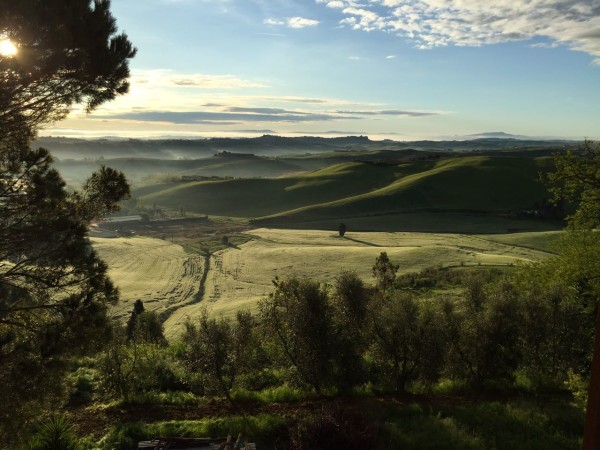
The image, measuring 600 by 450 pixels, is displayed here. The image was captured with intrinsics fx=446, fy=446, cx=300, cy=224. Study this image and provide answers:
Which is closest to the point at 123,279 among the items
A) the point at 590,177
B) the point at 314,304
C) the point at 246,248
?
the point at 246,248

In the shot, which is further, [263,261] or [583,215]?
[263,261]

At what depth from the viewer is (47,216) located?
43.3 feet

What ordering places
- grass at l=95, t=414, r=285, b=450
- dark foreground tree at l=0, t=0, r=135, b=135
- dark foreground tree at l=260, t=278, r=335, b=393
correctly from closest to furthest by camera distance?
dark foreground tree at l=0, t=0, r=135, b=135 → grass at l=95, t=414, r=285, b=450 → dark foreground tree at l=260, t=278, r=335, b=393

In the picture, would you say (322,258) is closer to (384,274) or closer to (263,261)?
A: (263,261)

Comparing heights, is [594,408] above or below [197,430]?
above

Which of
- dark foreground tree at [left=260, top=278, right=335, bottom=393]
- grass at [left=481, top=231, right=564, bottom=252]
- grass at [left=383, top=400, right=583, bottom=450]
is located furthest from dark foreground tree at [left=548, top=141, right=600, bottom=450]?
grass at [left=481, top=231, right=564, bottom=252]

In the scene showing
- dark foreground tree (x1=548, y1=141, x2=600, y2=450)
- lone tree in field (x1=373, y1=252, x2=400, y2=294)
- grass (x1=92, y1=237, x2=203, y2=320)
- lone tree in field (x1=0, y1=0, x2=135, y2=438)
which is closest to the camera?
lone tree in field (x1=0, y1=0, x2=135, y2=438)

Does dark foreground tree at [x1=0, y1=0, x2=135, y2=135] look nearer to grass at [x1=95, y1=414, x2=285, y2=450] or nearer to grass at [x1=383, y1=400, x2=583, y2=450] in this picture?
grass at [x1=95, y1=414, x2=285, y2=450]

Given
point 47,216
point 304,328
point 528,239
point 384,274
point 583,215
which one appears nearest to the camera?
point 47,216

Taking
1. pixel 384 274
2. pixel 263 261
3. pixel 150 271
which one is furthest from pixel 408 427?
pixel 150 271

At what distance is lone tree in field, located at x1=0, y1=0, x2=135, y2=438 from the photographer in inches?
466

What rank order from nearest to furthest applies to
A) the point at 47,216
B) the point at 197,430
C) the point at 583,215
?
the point at 47,216 < the point at 197,430 < the point at 583,215

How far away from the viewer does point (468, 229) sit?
121000 mm

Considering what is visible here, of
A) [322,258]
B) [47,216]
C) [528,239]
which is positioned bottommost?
[322,258]
